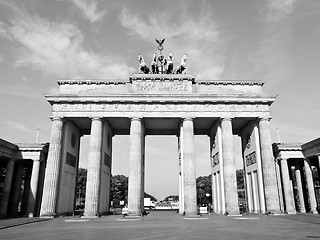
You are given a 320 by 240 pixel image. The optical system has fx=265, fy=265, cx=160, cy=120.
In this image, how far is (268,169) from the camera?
35.2m

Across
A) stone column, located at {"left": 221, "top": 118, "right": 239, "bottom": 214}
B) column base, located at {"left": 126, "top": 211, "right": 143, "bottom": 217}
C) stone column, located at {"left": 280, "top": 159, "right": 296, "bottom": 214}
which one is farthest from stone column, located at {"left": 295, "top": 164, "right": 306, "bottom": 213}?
column base, located at {"left": 126, "top": 211, "right": 143, "bottom": 217}

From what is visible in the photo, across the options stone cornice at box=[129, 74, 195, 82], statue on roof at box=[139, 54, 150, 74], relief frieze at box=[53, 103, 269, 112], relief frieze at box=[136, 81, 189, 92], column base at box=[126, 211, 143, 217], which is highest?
statue on roof at box=[139, 54, 150, 74]

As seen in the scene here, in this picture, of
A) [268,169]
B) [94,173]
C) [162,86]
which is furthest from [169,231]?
[162,86]

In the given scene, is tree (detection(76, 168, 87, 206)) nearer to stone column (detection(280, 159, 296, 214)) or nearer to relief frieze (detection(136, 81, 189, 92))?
relief frieze (detection(136, 81, 189, 92))

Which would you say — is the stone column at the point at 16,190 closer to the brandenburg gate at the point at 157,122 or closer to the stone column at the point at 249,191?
the brandenburg gate at the point at 157,122

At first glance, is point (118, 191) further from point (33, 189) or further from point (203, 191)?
point (33, 189)

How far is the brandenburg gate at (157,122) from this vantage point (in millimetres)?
34469

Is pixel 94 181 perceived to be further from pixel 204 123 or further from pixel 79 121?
pixel 204 123

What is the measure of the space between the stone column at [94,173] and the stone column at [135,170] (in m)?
4.24

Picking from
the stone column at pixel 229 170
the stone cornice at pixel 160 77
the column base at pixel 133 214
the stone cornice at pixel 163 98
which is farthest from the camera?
the stone cornice at pixel 160 77

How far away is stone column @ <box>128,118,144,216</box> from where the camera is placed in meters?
33.7

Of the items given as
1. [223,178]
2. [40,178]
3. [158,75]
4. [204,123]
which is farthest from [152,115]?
[40,178]

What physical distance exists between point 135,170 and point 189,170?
23.5 feet

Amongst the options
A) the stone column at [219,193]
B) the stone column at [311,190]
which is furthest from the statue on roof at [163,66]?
the stone column at [311,190]
